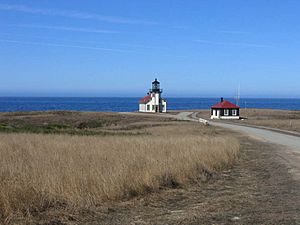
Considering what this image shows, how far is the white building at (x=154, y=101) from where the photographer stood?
282 feet

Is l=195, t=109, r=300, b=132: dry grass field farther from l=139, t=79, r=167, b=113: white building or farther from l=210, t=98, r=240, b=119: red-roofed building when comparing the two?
l=139, t=79, r=167, b=113: white building

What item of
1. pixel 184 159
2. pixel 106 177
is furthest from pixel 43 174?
pixel 184 159

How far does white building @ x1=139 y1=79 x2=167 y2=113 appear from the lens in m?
85.8

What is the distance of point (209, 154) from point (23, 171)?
762 centimetres

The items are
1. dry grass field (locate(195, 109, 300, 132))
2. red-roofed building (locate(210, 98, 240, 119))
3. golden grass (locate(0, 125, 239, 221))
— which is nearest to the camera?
golden grass (locate(0, 125, 239, 221))

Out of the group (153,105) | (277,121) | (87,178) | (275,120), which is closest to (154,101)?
(153,105)

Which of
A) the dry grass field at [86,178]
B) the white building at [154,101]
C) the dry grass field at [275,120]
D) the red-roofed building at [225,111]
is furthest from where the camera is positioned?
the white building at [154,101]

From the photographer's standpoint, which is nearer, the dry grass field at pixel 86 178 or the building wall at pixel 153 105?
the dry grass field at pixel 86 178

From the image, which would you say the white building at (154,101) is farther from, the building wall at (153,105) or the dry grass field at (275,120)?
the dry grass field at (275,120)

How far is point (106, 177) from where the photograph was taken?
10.3 meters

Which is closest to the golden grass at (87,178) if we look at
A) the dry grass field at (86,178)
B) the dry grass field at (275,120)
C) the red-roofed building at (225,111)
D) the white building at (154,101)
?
the dry grass field at (86,178)

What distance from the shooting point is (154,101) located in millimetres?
87750

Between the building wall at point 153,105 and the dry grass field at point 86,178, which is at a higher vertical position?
the dry grass field at point 86,178

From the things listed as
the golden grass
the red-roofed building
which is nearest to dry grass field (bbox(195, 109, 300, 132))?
the red-roofed building
